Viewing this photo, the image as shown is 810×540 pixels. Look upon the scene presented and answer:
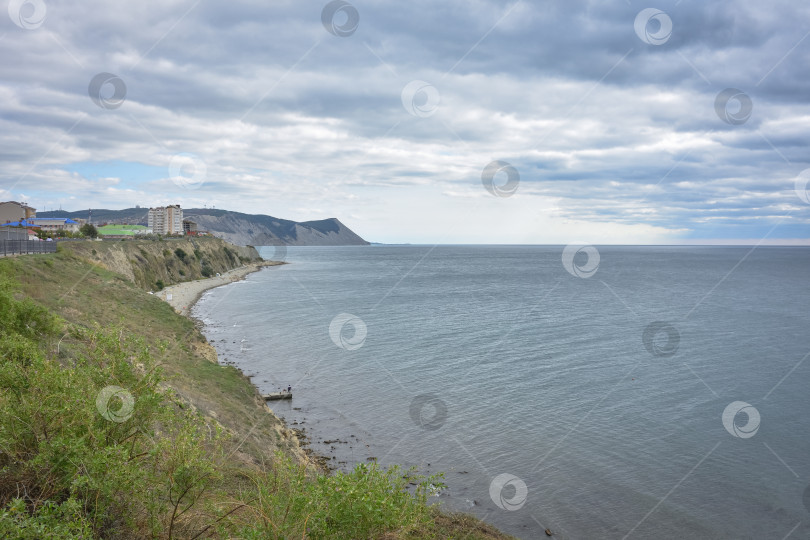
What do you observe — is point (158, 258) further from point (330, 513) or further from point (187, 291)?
point (330, 513)

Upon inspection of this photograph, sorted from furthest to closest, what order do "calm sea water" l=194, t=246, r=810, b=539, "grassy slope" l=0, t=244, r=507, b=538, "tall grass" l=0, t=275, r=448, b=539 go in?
"calm sea water" l=194, t=246, r=810, b=539 → "grassy slope" l=0, t=244, r=507, b=538 → "tall grass" l=0, t=275, r=448, b=539

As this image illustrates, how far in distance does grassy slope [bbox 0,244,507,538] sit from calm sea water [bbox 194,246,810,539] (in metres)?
2.81

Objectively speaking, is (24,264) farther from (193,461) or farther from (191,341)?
(193,461)

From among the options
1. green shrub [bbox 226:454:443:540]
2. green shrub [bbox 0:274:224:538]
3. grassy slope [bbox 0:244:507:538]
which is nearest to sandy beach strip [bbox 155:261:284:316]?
grassy slope [bbox 0:244:507:538]

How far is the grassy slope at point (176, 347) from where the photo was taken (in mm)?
21453

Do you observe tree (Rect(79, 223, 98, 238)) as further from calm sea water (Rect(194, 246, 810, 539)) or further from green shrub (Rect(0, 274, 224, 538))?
green shrub (Rect(0, 274, 224, 538))

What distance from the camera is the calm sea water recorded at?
22188 mm

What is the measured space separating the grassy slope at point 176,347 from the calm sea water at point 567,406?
9.22 ft

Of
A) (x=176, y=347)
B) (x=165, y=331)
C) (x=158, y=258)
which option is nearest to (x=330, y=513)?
(x=176, y=347)

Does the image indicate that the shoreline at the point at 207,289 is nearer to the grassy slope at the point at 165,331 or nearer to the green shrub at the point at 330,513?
the grassy slope at the point at 165,331

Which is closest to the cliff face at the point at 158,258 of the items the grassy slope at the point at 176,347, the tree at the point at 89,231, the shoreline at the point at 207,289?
the shoreline at the point at 207,289

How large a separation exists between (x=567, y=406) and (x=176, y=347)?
2910cm

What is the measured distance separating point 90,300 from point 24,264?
7428mm

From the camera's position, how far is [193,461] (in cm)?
925
